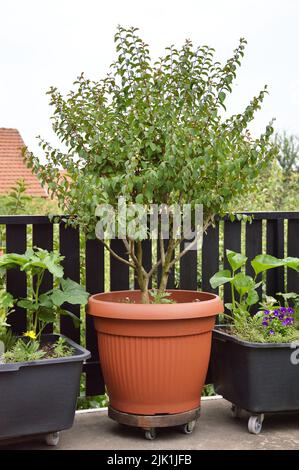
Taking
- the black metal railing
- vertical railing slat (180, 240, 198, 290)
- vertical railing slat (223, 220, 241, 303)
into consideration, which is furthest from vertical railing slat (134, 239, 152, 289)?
vertical railing slat (223, 220, 241, 303)

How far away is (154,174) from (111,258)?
71cm

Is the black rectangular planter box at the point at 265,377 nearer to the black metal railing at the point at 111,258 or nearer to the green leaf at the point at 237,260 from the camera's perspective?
the green leaf at the point at 237,260

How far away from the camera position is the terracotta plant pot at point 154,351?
9.17ft

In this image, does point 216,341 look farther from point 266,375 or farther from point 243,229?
point 243,229

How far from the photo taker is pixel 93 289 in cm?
333

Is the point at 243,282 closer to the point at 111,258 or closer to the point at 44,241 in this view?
the point at 111,258

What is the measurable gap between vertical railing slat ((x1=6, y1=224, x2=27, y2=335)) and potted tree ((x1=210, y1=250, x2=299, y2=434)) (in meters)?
Result: 0.89

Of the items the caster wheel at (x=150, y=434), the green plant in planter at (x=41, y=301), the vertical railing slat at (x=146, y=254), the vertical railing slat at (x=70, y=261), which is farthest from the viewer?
the vertical railing slat at (x=146, y=254)

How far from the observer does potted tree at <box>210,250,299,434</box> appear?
2939mm

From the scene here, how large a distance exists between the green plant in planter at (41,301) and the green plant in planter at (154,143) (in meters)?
0.25

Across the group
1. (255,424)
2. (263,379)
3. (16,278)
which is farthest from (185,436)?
(16,278)

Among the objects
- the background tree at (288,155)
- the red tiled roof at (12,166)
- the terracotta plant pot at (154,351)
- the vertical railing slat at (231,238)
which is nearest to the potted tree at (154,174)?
the terracotta plant pot at (154,351)

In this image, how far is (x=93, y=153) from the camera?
3.05m

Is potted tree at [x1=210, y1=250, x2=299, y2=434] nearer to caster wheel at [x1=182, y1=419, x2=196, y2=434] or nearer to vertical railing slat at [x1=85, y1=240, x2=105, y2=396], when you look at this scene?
caster wheel at [x1=182, y1=419, x2=196, y2=434]
